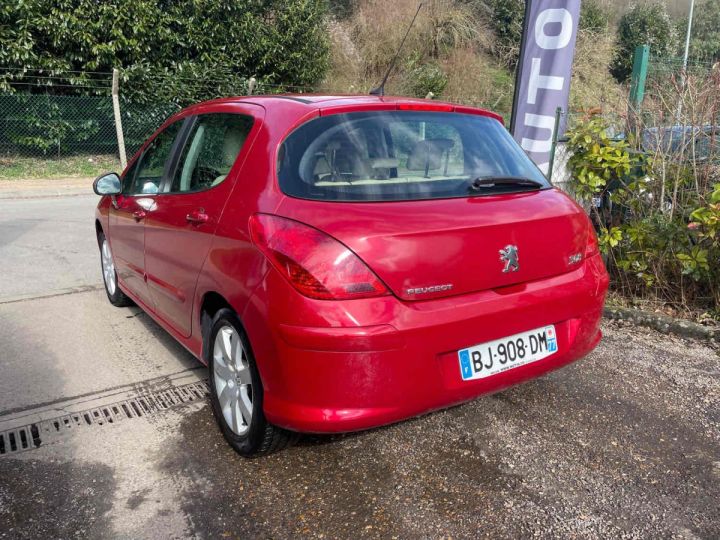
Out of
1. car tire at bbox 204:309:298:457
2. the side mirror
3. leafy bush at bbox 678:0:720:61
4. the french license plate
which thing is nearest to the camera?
the french license plate

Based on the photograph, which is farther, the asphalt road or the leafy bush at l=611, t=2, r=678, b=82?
the leafy bush at l=611, t=2, r=678, b=82

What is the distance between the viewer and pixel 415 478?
8.86 ft

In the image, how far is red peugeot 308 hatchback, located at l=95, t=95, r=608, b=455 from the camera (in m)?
2.30

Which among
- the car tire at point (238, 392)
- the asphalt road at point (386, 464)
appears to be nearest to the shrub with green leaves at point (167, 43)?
the asphalt road at point (386, 464)

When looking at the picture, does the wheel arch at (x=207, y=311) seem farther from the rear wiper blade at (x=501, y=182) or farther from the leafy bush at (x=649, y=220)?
the leafy bush at (x=649, y=220)

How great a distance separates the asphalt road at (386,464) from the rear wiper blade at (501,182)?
1.25m

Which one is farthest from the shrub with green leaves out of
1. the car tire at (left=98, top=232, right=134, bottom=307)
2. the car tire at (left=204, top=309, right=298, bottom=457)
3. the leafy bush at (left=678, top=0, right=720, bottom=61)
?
the leafy bush at (left=678, top=0, right=720, bottom=61)

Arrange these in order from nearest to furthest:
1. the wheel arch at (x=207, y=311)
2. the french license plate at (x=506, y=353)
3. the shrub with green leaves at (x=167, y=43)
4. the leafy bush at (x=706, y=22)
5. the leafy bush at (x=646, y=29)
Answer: the french license plate at (x=506, y=353)
the wheel arch at (x=207, y=311)
the shrub with green leaves at (x=167, y=43)
the leafy bush at (x=646, y=29)
the leafy bush at (x=706, y=22)

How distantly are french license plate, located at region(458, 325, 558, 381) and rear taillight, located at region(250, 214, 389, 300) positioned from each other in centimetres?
51

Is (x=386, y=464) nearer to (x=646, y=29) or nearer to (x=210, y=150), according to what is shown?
(x=210, y=150)

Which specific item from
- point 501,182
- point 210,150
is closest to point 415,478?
point 501,182

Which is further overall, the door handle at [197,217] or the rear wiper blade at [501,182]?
the door handle at [197,217]

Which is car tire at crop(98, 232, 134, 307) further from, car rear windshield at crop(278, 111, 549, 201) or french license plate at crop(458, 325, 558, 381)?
french license plate at crop(458, 325, 558, 381)

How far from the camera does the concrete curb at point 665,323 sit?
4426 mm
